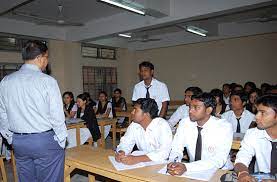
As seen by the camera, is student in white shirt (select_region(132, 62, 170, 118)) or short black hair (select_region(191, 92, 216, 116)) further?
student in white shirt (select_region(132, 62, 170, 118))

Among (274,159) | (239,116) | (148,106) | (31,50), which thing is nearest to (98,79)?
(239,116)

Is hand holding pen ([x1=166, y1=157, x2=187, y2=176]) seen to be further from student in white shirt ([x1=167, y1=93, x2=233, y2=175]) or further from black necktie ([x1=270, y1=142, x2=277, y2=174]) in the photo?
black necktie ([x1=270, y1=142, x2=277, y2=174])

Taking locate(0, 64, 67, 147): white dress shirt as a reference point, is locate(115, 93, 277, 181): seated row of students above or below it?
below

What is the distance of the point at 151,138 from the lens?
2547mm

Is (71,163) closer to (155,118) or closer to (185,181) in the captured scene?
(155,118)

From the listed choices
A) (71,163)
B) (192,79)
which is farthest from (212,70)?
(71,163)

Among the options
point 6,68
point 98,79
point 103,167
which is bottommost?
point 103,167

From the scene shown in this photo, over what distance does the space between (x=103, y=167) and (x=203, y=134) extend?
861 millimetres

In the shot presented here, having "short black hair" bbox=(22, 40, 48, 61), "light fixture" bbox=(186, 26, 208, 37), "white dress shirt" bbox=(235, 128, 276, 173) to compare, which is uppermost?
"light fixture" bbox=(186, 26, 208, 37)

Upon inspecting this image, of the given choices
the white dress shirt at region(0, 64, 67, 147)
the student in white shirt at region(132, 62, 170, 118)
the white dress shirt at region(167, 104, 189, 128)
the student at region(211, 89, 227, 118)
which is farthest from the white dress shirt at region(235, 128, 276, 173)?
the white dress shirt at region(167, 104, 189, 128)

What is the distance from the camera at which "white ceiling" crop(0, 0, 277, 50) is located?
5371 mm

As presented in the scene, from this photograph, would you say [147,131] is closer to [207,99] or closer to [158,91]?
[207,99]

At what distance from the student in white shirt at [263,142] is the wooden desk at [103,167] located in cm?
24

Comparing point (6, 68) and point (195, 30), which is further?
point (195, 30)
